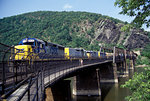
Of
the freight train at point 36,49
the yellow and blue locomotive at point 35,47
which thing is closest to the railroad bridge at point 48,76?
the freight train at point 36,49

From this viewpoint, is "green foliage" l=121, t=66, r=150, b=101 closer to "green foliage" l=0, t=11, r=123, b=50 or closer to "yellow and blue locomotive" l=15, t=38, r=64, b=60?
"yellow and blue locomotive" l=15, t=38, r=64, b=60

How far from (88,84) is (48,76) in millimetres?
19586

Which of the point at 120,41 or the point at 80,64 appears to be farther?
the point at 120,41

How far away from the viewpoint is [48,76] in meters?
11.6

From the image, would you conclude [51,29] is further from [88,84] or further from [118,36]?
[88,84]

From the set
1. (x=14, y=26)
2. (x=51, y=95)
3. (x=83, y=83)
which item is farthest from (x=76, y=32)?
(x=51, y=95)

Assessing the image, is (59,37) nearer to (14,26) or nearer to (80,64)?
(14,26)

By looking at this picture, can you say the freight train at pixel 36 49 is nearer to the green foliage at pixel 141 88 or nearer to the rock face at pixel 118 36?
the green foliage at pixel 141 88

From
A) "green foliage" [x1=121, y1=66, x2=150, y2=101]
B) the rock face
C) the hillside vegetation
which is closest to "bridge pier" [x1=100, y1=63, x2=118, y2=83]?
"green foliage" [x1=121, y1=66, x2=150, y2=101]

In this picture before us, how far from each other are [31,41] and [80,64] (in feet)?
25.8

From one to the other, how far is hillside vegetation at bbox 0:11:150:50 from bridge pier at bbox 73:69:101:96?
88697 millimetres

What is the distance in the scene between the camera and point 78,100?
2691 centimetres

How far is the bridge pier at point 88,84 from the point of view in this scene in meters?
29.5

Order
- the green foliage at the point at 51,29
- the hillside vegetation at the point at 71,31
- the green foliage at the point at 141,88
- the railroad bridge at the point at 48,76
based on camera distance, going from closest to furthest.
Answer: the railroad bridge at the point at 48,76
the green foliage at the point at 141,88
the hillside vegetation at the point at 71,31
the green foliage at the point at 51,29
